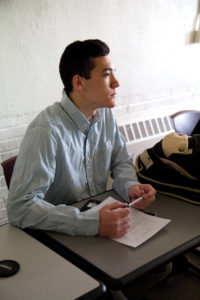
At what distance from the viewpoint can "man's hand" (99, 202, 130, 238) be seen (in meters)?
1.24

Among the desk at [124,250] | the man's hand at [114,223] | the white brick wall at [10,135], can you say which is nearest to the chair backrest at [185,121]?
the white brick wall at [10,135]

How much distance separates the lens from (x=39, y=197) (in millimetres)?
1377

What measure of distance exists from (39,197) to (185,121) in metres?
1.48

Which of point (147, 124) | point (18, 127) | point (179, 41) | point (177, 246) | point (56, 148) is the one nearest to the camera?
point (177, 246)

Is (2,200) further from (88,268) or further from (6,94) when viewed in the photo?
(88,268)

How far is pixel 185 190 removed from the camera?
5.12 ft

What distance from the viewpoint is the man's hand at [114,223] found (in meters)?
1.24

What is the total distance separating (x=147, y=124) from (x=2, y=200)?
1277 mm

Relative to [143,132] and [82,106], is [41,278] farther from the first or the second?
[143,132]

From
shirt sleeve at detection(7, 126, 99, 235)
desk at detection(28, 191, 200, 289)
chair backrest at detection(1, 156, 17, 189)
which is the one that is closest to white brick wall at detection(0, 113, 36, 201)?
chair backrest at detection(1, 156, 17, 189)

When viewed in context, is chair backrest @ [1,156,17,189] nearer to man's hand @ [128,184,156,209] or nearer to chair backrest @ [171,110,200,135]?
man's hand @ [128,184,156,209]

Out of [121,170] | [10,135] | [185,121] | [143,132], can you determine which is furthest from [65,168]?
[143,132]

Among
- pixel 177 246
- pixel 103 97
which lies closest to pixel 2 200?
pixel 103 97

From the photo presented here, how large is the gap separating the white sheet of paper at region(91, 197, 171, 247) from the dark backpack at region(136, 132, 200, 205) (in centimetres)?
23
